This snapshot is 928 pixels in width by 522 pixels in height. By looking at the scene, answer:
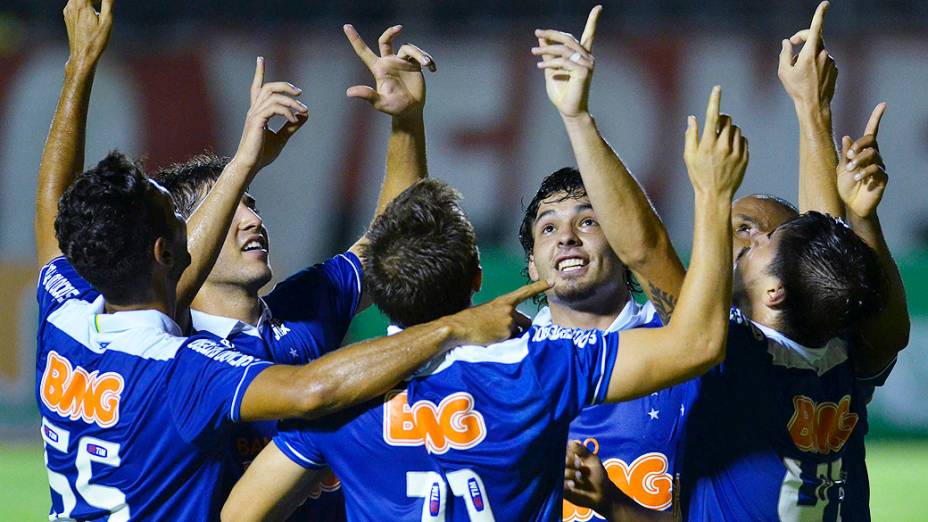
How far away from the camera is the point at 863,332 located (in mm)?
3717

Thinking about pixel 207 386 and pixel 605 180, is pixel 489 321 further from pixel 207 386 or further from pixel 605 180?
pixel 207 386

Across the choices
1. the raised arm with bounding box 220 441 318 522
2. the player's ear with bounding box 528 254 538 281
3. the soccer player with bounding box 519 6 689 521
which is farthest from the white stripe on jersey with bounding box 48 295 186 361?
the player's ear with bounding box 528 254 538 281

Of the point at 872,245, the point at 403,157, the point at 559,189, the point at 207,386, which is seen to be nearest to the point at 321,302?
the point at 403,157

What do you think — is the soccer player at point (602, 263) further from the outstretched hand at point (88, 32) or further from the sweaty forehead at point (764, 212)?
the outstretched hand at point (88, 32)

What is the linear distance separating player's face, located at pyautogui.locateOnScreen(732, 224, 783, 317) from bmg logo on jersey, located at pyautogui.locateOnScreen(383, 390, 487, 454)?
1.06 m

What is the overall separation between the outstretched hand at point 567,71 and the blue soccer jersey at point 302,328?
1337 mm

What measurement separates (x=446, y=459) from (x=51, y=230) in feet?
5.73

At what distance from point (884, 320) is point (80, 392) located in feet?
7.83

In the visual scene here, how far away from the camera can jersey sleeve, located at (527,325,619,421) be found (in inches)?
117

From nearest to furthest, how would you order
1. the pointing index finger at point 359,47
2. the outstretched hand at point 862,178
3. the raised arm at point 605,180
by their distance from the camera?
the raised arm at point 605,180 < the outstretched hand at point 862,178 < the pointing index finger at point 359,47

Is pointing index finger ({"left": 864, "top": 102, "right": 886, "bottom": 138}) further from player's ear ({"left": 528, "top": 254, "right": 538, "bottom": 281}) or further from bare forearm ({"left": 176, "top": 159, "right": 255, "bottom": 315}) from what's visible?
bare forearm ({"left": 176, "top": 159, "right": 255, "bottom": 315})

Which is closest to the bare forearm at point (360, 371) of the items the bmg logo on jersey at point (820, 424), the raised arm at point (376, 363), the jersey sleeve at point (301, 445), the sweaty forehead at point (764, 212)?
the raised arm at point (376, 363)

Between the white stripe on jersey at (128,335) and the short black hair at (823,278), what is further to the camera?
the short black hair at (823,278)

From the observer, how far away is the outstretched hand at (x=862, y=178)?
3824mm
